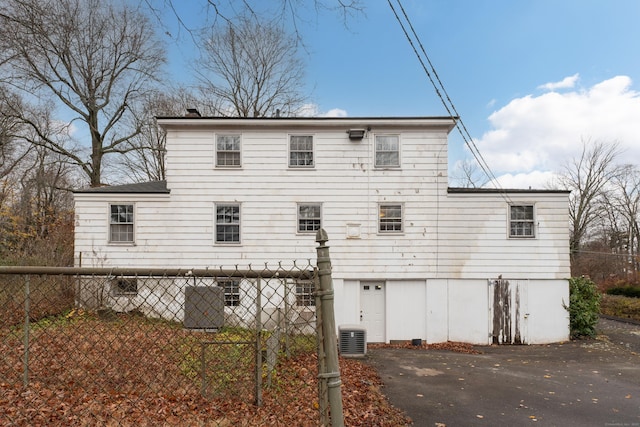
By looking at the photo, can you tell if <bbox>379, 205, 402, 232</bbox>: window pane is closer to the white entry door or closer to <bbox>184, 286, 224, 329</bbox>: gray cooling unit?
the white entry door

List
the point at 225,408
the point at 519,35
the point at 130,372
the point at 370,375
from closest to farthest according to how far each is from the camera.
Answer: the point at 225,408 → the point at 130,372 → the point at 519,35 → the point at 370,375

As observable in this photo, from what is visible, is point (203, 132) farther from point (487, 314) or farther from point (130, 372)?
point (487, 314)

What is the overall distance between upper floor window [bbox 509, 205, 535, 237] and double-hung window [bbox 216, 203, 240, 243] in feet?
32.8

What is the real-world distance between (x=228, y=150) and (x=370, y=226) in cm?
594

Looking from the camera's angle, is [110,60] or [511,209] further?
[110,60]

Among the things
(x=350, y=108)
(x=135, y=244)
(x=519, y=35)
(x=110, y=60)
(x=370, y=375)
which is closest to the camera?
(x=519, y=35)

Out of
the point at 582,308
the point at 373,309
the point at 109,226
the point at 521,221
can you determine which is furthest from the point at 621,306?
the point at 109,226

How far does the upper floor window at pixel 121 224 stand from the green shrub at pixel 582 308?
16.3 metres

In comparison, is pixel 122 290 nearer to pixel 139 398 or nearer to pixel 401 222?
pixel 139 398

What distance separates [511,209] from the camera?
13602mm

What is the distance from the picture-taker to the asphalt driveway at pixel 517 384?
6.13 metres

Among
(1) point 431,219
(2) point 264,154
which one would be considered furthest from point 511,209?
(2) point 264,154

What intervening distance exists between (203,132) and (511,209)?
11685 mm

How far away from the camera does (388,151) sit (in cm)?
1373
